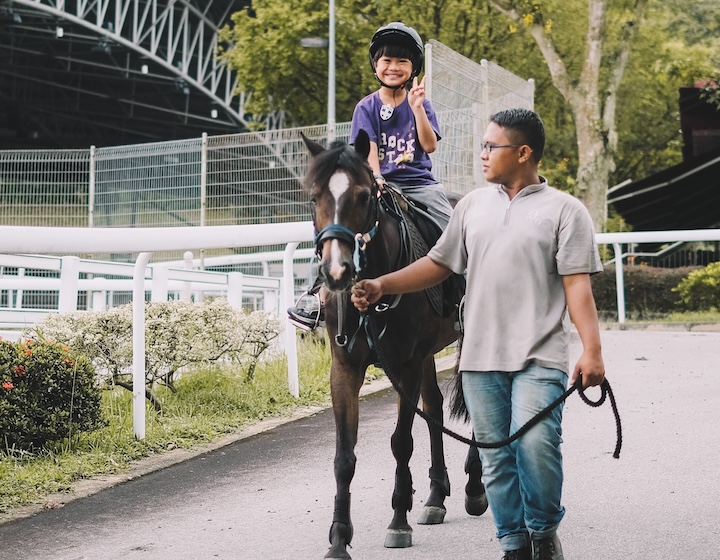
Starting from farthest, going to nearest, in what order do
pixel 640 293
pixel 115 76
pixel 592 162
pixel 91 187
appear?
pixel 115 76 < pixel 592 162 < pixel 640 293 < pixel 91 187

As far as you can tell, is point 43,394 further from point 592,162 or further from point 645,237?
point 592,162

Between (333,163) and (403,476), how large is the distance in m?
1.51

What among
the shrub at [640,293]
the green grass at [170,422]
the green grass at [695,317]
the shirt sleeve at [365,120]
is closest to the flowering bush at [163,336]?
the green grass at [170,422]

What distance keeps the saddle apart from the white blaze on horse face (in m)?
0.81

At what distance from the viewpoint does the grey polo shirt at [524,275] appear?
4.43 metres

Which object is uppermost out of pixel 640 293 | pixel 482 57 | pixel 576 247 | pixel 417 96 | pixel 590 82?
pixel 482 57

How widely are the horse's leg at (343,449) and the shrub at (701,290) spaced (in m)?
14.0

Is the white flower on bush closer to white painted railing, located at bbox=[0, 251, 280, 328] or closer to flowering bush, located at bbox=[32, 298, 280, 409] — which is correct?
flowering bush, located at bbox=[32, 298, 280, 409]

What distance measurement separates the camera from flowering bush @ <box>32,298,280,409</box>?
781 cm

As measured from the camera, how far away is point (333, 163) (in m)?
5.02

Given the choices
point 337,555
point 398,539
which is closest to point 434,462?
point 398,539

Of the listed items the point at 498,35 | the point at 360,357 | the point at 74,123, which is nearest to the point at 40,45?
the point at 74,123

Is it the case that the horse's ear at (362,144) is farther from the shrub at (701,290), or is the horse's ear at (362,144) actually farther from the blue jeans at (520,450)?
the shrub at (701,290)

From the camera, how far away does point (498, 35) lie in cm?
3784
